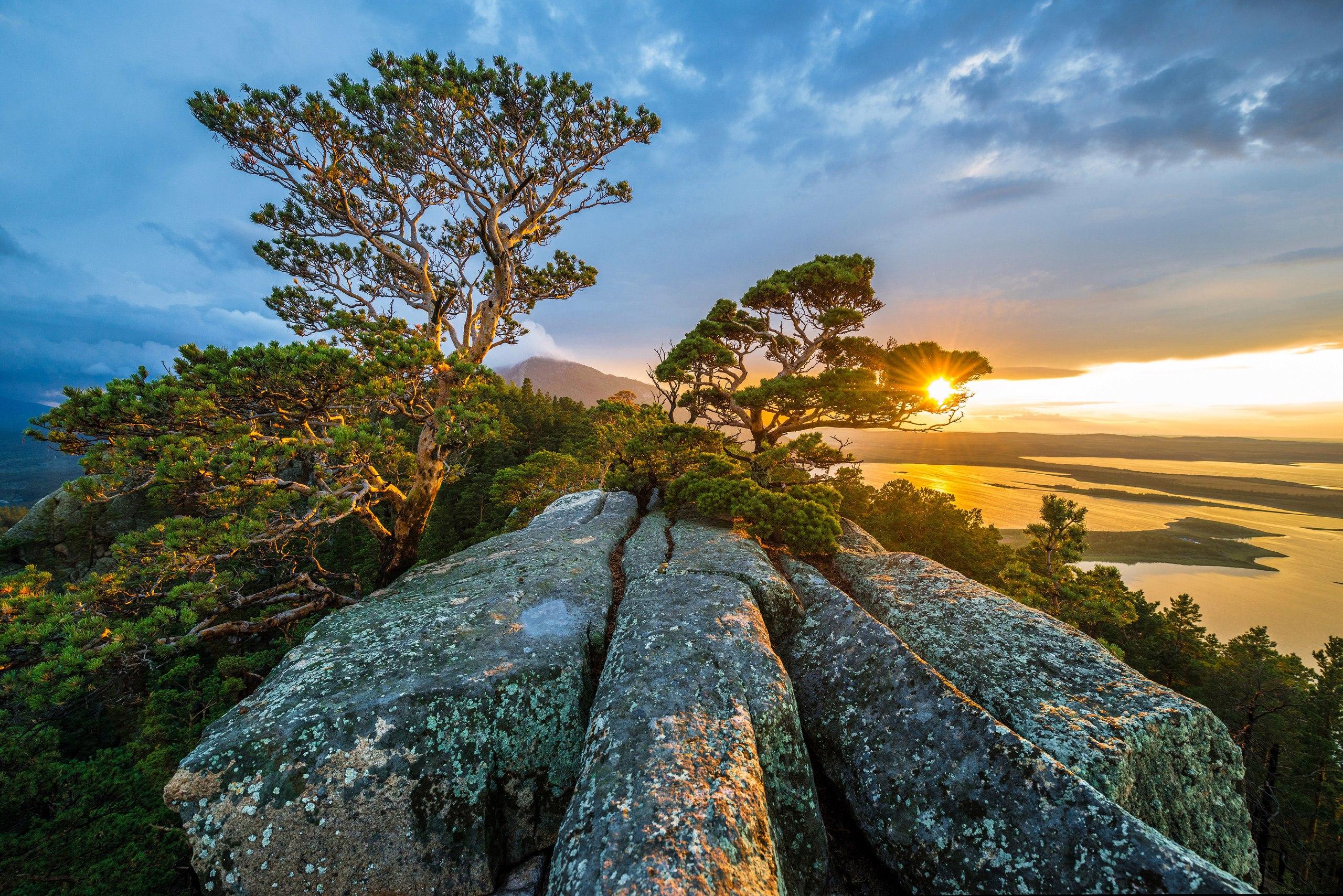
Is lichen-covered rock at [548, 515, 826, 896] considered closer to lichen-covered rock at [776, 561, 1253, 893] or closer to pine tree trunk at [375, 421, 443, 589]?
lichen-covered rock at [776, 561, 1253, 893]

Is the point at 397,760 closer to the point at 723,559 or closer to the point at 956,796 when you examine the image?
the point at 723,559

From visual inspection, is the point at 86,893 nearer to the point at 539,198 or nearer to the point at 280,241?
the point at 280,241

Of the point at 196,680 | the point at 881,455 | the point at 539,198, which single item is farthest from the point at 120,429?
the point at 881,455

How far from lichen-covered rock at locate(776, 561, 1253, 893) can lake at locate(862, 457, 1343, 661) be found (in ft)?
110

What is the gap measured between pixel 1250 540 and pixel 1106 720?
11271 centimetres

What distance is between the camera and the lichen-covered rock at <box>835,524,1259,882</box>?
4.82 metres

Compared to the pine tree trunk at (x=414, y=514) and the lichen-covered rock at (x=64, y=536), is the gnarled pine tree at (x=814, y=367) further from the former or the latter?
the lichen-covered rock at (x=64, y=536)

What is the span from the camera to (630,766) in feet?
13.7

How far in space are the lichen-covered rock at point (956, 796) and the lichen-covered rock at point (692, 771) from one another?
739 mm

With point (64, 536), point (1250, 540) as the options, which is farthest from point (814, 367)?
point (1250, 540)

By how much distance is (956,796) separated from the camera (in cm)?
440

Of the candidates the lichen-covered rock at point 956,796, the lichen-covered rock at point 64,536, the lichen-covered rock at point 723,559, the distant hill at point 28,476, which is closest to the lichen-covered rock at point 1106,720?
the lichen-covered rock at point 956,796

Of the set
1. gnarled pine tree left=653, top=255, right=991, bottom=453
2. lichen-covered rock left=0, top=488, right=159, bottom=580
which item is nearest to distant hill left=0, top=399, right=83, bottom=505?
lichen-covered rock left=0, top=488, right=159, bottom=580

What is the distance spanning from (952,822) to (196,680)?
34236 mm
